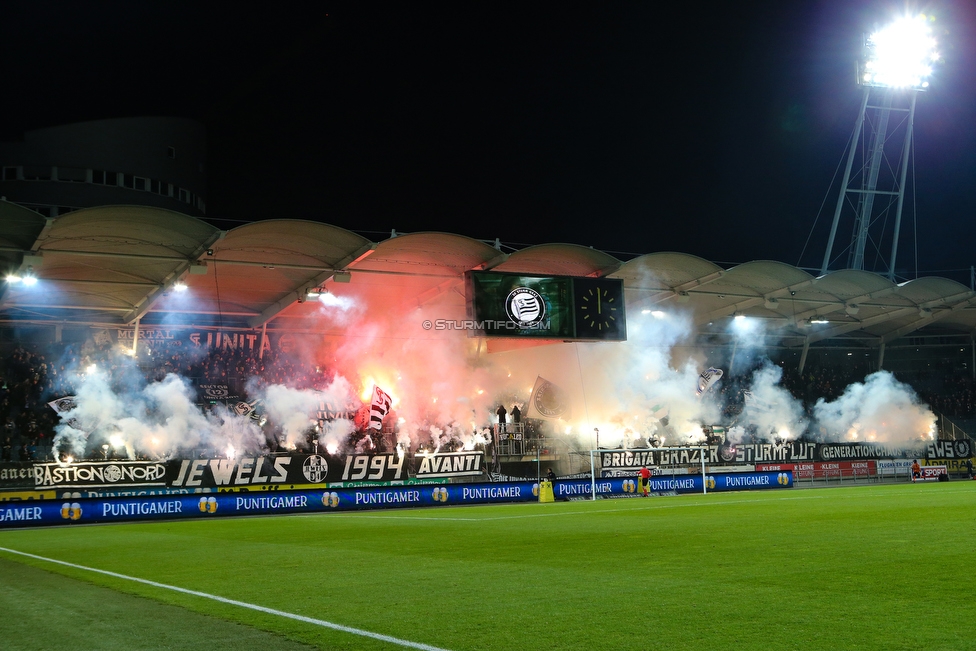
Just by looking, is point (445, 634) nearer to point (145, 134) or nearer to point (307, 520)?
point (307, 520)

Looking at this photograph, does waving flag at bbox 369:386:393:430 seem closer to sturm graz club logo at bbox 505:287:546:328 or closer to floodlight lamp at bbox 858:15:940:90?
sturm graz club logo at bbox 505:287:546:328

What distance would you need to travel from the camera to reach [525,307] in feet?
116

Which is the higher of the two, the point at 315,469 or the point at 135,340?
the point at 135,340

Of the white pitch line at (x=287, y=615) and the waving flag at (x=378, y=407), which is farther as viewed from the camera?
the waving flag at (x=378, y=407)

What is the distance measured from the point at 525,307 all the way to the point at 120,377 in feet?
59.0

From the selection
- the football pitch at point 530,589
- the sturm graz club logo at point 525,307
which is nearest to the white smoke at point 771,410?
the sturm graz club logo at point 525,307

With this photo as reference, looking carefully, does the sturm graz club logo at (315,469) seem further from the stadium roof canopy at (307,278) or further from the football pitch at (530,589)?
the football pitch at (530,589)

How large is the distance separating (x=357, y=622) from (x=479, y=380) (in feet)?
123

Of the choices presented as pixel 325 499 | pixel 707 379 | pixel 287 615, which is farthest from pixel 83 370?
pixel 287 615

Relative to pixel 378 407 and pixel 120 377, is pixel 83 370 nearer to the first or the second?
pixel 120 377

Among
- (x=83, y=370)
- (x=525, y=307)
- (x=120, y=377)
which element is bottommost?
(x=120, y=377)

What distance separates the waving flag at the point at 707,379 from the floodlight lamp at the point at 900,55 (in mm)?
16680

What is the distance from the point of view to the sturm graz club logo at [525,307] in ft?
116

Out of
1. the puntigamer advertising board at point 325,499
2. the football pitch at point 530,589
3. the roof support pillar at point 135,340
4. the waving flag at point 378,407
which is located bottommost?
the puntigamer advertising board at point 325,499
